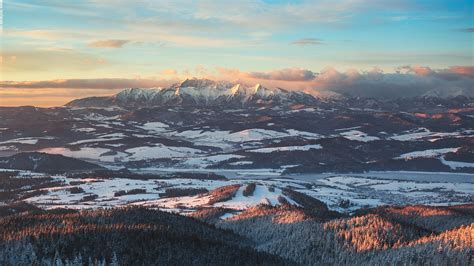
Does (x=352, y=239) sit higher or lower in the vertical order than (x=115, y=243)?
lower

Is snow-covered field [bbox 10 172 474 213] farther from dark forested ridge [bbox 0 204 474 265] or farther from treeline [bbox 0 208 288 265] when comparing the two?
treeline [bbox 0 208 288 265]

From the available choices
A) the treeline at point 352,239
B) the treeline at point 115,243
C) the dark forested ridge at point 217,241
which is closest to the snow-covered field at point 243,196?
the treeline at point 352,239

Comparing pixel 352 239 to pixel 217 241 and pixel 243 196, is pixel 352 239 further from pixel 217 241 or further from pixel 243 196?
pixel 243 196

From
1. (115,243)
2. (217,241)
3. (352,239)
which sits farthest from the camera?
(352,239)

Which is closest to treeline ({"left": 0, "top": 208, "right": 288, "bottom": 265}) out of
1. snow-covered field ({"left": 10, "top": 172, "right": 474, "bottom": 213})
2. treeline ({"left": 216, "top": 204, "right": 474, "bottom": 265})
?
treeline ({"left": 216, "top": 204, "right": 474, "bottom": 265})

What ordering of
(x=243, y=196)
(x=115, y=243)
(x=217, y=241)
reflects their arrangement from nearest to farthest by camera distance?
1. (x=115, y=243)
2. (x=217, y=241)
3. (x=243, y=196)

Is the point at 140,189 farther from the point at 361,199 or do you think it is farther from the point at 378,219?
the point at 378,219

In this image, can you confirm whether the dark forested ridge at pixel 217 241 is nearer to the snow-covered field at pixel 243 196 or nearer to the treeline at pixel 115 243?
the treeline at pixel 115 243

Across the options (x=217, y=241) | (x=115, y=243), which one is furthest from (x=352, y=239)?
(x=115, y=243)
